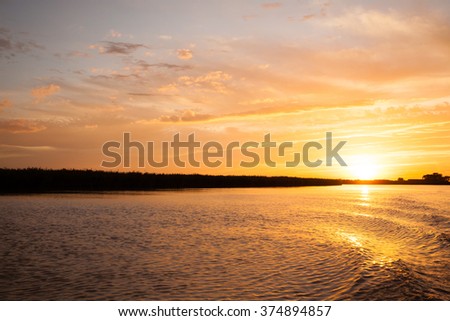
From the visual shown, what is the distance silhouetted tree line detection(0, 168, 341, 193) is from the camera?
3056 inches

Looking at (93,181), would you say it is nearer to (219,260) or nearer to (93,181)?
(93,181)

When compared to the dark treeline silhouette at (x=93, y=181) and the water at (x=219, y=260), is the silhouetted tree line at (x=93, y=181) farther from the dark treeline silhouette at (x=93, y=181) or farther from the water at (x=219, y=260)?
the water at (x=219, y=260)

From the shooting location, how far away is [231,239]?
79.0ft

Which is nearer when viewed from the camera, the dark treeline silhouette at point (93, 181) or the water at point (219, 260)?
the water at point (219, 260)

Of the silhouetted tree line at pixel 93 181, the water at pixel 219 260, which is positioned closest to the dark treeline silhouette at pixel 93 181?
the silhouetted tree line at pixel 93 181

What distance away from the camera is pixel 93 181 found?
9150cm

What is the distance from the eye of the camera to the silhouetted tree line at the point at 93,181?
77619 mm

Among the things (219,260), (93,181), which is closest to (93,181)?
(93,181)

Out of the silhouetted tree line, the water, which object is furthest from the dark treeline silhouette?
the water
